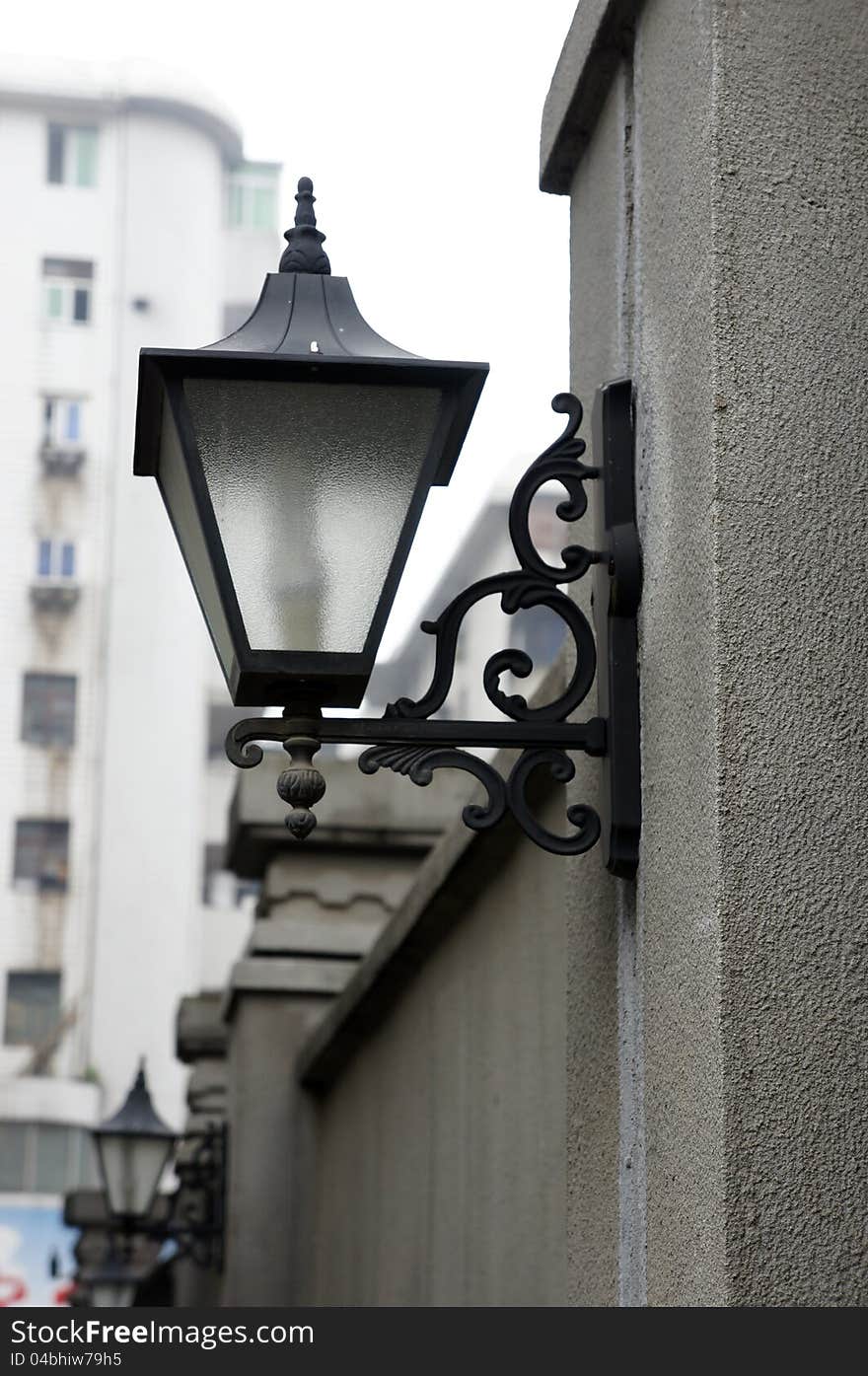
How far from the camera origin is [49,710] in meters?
44.2

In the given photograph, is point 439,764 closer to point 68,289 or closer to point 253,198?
point 68,289

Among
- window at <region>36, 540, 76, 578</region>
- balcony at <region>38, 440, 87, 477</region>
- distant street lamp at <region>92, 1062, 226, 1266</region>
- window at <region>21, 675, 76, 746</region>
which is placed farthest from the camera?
balcony at <region>38, 440, 87, 477</region>

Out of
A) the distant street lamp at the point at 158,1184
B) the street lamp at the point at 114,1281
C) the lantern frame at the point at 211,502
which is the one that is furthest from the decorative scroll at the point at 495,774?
the street lamp at the point at 114,1281

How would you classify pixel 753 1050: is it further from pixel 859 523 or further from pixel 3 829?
pixel 3 829

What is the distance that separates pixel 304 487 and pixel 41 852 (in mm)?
41512

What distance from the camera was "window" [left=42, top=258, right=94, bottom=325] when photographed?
4750 cm

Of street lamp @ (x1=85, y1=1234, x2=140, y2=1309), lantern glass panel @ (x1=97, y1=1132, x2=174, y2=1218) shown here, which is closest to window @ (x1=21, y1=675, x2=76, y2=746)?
street lamp @ (x1=85, y1=1234, x2=140, y2=1309)

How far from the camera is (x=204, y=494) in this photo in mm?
2760

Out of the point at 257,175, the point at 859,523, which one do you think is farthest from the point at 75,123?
the point at 859,523

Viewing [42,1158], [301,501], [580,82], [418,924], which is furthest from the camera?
[42,1158]

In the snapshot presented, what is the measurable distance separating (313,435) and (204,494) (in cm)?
16

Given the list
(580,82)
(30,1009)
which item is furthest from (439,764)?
(30,1009)

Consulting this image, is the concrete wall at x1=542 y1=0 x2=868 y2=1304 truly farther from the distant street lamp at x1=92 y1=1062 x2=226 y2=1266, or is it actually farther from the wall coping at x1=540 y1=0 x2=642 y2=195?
the distant street lamp at x1=92 y1=1062 x2=226 y2=1266

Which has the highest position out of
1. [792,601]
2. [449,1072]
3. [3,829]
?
[3,829]
